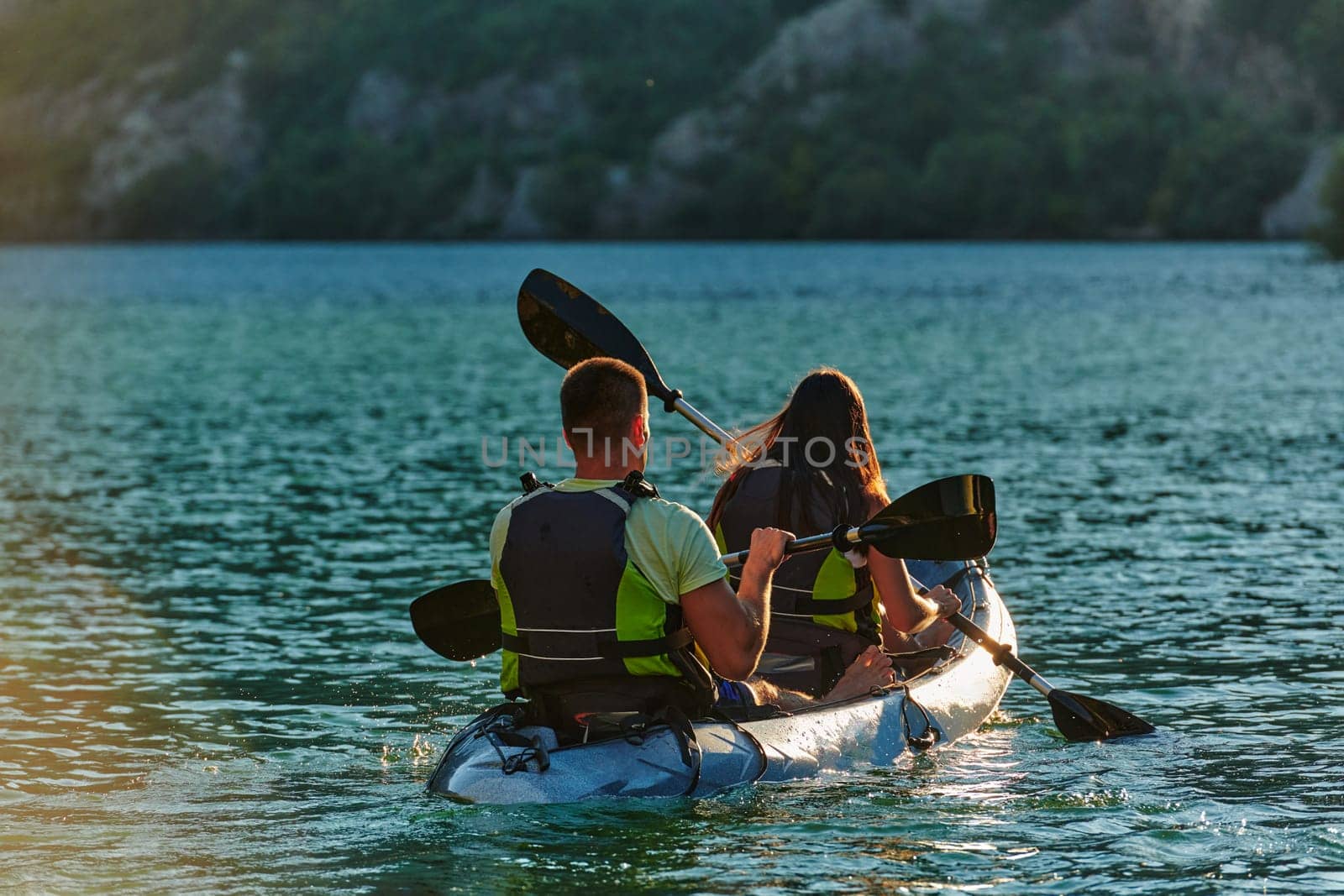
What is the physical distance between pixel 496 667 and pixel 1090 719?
429cm

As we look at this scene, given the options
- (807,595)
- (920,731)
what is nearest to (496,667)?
(807,595)

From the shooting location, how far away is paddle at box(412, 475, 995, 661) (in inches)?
349

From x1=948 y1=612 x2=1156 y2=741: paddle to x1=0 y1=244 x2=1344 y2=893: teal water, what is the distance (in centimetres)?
16

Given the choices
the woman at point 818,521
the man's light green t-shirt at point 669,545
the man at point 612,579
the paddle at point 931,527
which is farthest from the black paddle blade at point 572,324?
the man's light green t-shirt at point 669,545

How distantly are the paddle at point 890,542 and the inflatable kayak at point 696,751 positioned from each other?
0.77m

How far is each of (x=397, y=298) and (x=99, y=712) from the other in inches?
2638

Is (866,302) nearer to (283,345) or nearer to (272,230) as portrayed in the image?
(283,345)

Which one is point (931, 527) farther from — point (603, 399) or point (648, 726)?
point (603, 399)

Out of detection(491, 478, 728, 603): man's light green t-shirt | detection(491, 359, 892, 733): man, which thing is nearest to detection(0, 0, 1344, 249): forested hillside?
detection(491, 359, 892, 733): man

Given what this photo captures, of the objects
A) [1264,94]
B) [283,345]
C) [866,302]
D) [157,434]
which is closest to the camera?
[157,434]

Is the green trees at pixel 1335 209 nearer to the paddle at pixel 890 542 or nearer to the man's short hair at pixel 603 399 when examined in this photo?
the paddle at pixel 890 542

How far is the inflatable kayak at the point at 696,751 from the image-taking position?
8.12m

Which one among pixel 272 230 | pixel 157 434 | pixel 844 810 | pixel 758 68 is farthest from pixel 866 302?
Result: pixel 272 230

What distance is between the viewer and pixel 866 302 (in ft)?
218
